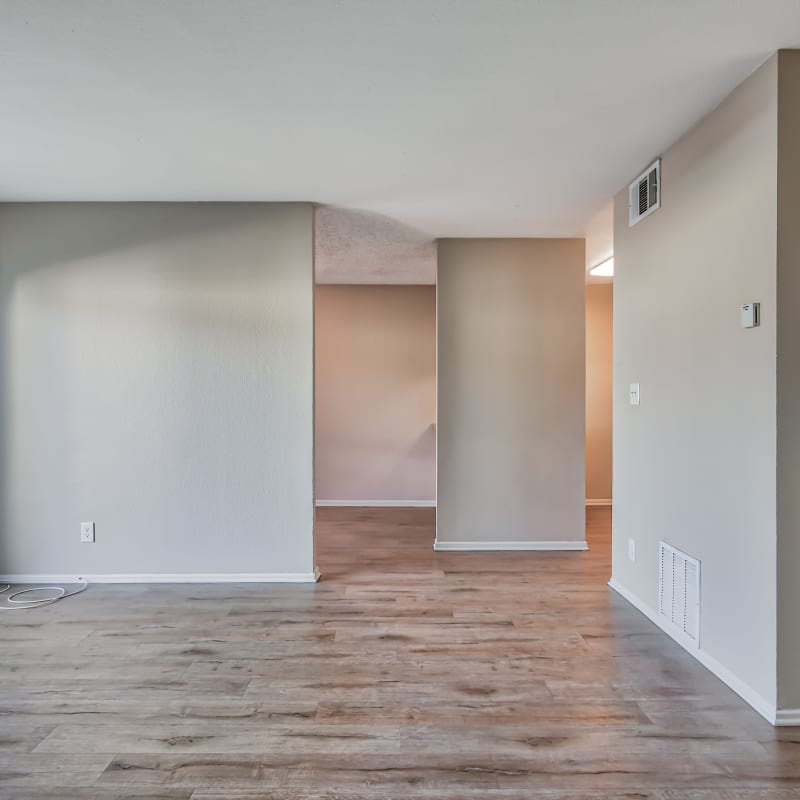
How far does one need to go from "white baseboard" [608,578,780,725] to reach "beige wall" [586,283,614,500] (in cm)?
290

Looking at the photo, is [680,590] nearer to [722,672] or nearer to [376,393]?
[722,672]

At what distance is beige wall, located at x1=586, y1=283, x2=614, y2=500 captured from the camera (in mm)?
5840

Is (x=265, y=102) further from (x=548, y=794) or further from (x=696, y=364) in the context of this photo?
(x=548, y=794)

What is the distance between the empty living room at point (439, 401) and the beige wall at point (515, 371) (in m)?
0.02

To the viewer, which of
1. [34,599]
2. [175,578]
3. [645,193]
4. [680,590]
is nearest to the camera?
[680,590]

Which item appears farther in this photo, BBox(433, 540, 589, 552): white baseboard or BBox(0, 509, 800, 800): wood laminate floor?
BBox(433, 540, 589, 552): white baseboard

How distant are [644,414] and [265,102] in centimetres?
242

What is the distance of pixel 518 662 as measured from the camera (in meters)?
2.39

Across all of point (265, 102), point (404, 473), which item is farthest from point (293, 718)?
point (404, 473)

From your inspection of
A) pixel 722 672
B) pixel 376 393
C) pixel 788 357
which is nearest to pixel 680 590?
Answer: pixel 722 672

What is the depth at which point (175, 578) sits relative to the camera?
3439 millimetres

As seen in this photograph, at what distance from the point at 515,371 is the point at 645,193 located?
164 centimetres

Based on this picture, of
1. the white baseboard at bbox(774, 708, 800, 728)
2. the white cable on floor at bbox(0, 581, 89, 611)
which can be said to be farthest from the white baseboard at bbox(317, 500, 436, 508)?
the white baseboard at bbox(774, 708, 800, 728)

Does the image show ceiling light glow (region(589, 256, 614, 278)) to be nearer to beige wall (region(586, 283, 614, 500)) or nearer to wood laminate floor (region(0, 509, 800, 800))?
beige wall (region(586, 283, 614, 500))
